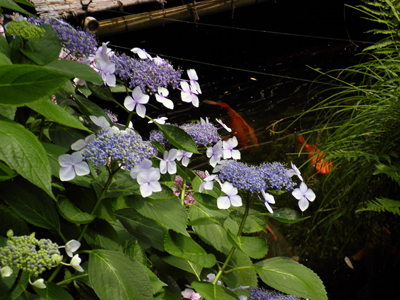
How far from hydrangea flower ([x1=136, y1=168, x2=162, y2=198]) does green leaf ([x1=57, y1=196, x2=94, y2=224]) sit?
3.7 inches

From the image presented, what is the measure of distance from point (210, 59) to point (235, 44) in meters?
0.36

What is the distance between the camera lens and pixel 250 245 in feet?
2.86

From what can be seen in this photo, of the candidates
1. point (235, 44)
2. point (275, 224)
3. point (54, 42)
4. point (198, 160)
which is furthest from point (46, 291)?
point (235, 44)

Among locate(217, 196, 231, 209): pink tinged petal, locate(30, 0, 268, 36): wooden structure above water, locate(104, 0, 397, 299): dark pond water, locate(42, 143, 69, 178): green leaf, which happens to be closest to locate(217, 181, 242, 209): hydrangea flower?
locate(217, 196, 231, 209): pink tinged petal

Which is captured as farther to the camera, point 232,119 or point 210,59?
point 210,59

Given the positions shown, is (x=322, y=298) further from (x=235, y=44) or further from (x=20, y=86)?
(x=235, y=44)

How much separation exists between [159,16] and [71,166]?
2.75m

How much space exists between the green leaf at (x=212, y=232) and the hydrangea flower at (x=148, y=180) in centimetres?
26

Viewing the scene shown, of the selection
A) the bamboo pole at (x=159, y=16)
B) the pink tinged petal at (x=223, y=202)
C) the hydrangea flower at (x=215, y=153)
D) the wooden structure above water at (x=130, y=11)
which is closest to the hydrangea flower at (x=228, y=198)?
the pink tinged petal at (x=223, y=202)

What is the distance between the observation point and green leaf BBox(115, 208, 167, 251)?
0.86 meters

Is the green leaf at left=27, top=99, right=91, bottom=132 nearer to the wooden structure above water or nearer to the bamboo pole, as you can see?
the wooden structure above water

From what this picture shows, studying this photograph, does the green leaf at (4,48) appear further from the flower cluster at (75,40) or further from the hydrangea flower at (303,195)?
the hydrangea flower at (303,195)

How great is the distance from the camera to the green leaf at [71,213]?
2.17 feet

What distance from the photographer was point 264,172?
0.87m
